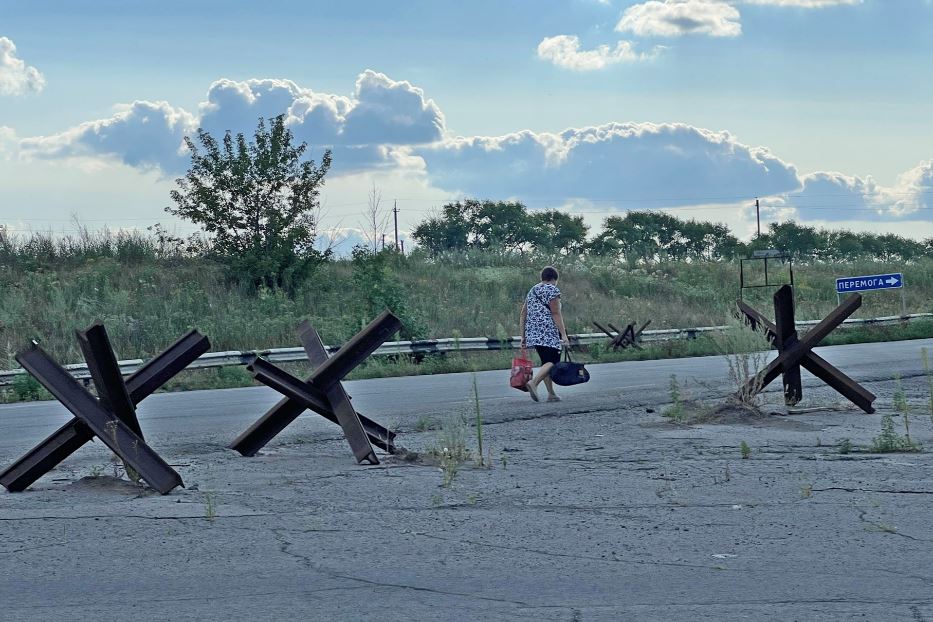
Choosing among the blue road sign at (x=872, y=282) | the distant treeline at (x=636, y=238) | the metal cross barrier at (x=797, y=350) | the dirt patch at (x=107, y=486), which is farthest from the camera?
the distant treeline at (x=636, y=238)

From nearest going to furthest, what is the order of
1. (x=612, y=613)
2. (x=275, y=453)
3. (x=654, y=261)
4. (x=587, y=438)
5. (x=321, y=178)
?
(x=612, y=613) < (x=275, y=453) < (x=587, y=438) < (x=321, y=178) < (x=654, y=261)

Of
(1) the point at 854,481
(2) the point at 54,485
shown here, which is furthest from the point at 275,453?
(1) the point at 854,481

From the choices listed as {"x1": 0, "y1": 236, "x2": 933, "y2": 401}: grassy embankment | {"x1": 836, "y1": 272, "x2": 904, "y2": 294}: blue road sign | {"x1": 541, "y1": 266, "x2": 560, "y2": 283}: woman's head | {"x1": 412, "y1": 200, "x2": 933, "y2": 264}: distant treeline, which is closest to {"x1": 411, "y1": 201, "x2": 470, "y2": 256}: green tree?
{"x1": 412, "y1": 200, "x2": 933, "y2": 264}: distant treeline

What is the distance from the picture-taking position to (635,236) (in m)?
81.9

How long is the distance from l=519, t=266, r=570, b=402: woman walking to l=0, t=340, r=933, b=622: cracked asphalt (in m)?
3.31

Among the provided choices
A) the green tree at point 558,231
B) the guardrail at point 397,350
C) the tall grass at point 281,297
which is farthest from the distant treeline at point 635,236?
the guardrail at point 397,350

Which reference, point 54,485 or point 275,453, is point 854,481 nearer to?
point 275,453

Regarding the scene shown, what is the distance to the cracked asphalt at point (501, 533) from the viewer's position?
5293mm

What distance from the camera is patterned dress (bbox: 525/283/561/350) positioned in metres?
14.9

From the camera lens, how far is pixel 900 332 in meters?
36.2

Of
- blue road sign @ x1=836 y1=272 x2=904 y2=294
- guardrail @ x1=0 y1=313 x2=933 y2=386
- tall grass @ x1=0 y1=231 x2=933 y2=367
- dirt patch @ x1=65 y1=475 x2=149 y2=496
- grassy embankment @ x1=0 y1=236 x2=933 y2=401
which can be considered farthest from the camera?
blue road sign @ x1=836 y1=272 x2=904 y2=294

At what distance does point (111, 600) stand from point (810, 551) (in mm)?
3597

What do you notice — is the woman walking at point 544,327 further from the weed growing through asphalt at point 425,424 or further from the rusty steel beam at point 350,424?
the rusty steel beam at point 350,424

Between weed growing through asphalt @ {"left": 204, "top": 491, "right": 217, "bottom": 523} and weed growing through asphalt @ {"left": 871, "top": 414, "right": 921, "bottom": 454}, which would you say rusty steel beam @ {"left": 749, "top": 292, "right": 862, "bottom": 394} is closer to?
weed growing through asphalt @ {"left": 871, "top": 414, "right": 921, "bottom": 454}
